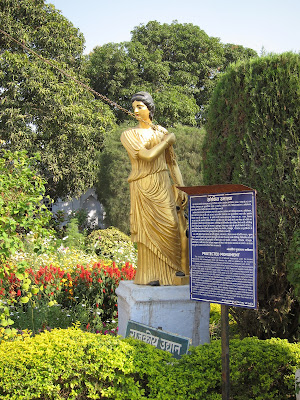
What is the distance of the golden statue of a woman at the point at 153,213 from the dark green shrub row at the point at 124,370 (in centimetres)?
122

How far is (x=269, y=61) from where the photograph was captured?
15.5 ft

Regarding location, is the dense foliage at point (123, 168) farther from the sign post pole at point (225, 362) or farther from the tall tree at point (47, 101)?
the sign post pole at point (225, 362)

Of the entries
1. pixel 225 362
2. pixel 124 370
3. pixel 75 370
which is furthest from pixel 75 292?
pixel 225 362

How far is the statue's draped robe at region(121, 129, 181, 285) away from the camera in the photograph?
193 inches

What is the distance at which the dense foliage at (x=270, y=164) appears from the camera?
4469mm

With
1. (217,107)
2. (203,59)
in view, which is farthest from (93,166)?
(217,107)

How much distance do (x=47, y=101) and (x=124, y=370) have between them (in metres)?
12.7

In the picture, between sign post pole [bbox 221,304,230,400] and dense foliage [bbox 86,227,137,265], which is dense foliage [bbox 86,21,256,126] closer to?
dense foliage [bbox 86,227,137,265]

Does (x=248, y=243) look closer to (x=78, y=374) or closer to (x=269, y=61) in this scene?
(x=78, y=374)

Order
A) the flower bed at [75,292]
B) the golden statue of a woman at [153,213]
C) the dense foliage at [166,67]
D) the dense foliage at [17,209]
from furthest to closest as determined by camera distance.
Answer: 1. the dense foliage at [166,67]
2. the flower bed at [75,292]
3. the golden statue of a woman at [153,213]
4. the dense foliage at [17,209]

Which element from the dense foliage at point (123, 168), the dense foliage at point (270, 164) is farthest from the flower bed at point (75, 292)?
the dense foliage at point (123, 168)

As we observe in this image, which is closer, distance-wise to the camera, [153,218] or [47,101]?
[153,218]

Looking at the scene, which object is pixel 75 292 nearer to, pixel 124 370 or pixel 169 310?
pixel 169 310

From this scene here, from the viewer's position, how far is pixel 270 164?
4.52 m
